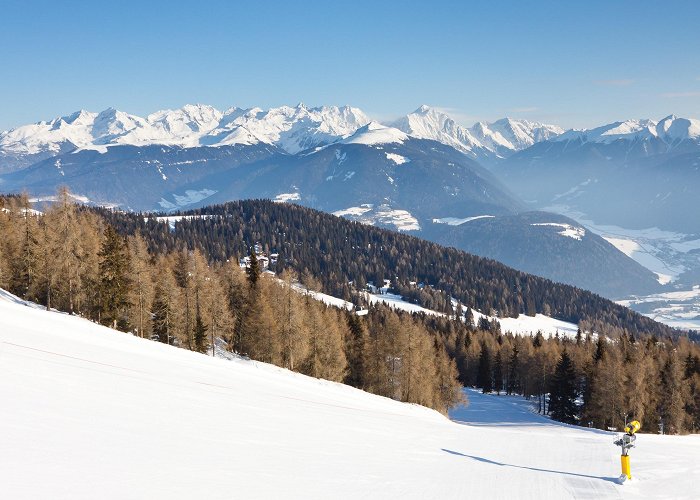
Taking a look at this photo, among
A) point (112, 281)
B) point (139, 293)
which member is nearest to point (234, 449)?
point (139, 293)

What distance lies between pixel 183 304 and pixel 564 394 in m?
56.9

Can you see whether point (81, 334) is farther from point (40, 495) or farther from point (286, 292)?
point (286, 292)

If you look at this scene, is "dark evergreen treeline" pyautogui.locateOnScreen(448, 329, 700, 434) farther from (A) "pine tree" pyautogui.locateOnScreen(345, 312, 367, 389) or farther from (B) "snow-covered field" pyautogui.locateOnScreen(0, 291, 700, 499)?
(B) "snow-covered field" pyautogui.locateOnScreen(0, 291, 700, 499)

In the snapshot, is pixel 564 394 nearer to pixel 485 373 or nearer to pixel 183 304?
pixel 485 373

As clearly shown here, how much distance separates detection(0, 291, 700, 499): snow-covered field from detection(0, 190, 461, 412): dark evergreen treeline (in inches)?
1151

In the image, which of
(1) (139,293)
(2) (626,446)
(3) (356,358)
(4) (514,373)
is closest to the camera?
(2) (626,446)

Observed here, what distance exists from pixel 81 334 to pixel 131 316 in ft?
88.3

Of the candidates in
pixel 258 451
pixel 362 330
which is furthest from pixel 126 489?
pixel 362 330

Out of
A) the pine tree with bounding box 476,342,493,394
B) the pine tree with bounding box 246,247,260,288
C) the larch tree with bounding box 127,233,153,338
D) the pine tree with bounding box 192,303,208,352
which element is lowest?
the pine tree with bounding box 476,342,493,394

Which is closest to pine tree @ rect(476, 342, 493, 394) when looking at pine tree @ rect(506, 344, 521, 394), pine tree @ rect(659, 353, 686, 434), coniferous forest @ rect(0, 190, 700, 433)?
pine tree @ rect(506, 344, 521, 394)

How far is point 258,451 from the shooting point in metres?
14.9

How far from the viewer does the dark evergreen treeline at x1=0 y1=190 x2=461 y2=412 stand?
179 ft

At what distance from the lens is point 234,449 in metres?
14.6

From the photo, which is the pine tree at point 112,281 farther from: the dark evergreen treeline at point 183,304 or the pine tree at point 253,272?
the pine tree at point 253,272
